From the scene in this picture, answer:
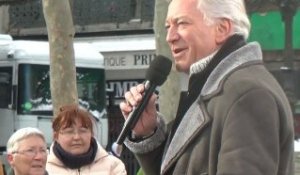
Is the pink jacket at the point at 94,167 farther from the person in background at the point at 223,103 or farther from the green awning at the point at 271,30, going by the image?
the green awning at the point at 271,30

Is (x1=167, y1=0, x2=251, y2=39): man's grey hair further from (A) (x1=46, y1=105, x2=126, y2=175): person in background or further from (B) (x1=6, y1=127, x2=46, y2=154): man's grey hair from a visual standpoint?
(B) (x1=6, y1=127, x2=46, y2=154): man's grey hair

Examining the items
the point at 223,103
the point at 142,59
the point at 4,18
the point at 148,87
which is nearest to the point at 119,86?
the point at 142,59

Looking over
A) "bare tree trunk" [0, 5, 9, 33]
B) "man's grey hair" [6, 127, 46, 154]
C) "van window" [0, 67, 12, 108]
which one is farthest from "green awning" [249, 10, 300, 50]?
"man's grey hair" [6, 127, 46, 154]

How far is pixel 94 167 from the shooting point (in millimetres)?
5043

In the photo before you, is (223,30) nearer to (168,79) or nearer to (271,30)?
(168,79)

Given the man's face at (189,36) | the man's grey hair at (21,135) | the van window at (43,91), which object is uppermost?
the man's face at (189,36)

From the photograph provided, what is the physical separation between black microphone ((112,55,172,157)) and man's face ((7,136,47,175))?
5.80ft

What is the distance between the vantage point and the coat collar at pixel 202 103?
2.67 metres

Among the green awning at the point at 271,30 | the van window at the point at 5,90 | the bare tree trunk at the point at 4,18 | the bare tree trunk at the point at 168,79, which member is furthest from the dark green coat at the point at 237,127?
the bare tree trunk at the point at 4,18

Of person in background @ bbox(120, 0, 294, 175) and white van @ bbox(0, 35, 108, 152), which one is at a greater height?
person in background @ bbox(120, 0, 294, 175)

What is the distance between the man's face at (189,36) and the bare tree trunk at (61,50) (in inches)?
365

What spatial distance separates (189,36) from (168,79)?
8440 mm

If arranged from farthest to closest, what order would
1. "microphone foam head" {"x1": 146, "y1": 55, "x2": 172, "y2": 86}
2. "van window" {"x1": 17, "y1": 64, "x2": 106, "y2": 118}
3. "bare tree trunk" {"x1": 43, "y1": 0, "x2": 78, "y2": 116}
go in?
"van window" {"x1": 17, "y1": 64, "x2": 106, "y2": 118}
"bare tree trunk" {"x1": 43, "y1": 0, "x2": 78, "y2": 116}
"microphone foam head" {"x1": 146, "y1": 55, "x2": 172, "y2": 86}

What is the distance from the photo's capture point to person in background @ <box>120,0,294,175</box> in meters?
2.48
